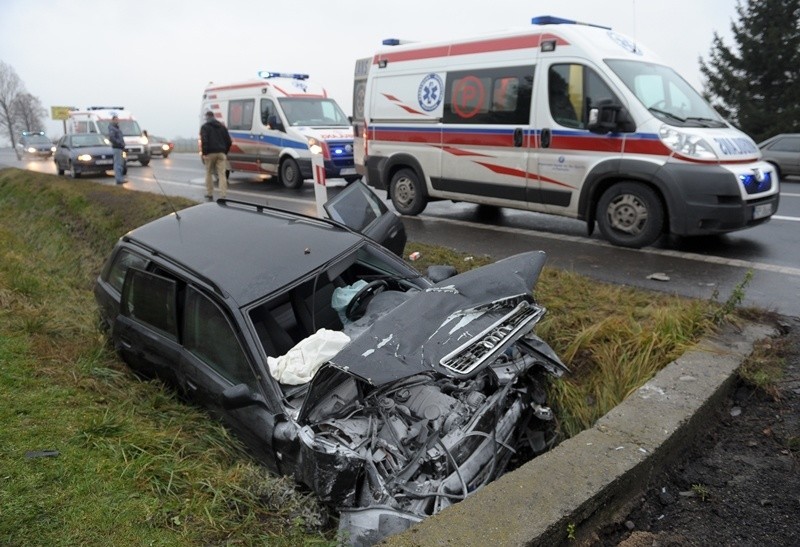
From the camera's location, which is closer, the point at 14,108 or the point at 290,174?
the point at 290,174

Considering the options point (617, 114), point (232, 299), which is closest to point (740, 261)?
point (617, 114)

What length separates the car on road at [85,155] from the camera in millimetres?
19531

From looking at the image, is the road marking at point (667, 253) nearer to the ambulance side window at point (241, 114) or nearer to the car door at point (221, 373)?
the car door at point (221, 373)

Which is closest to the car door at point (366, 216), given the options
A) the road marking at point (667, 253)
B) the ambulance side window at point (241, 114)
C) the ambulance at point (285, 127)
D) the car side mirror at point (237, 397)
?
the car side mirror at point (237, 397)

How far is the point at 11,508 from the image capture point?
9.49ft

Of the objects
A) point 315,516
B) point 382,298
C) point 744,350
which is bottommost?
point 315,516

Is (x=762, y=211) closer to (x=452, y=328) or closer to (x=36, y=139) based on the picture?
(x=452, y=328)

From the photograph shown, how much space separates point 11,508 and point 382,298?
2.34 m

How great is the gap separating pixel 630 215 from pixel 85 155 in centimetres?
1764

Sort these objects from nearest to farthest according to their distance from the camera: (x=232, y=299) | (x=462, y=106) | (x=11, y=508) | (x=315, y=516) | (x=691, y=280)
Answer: (x=11, y=508) → (x=315, y=516) → (x=232, y=299) → (x=691, y=280) → (x=462, y=106)

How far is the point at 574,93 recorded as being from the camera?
25.1 feet

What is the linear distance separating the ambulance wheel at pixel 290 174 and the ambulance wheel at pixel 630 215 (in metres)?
8.43

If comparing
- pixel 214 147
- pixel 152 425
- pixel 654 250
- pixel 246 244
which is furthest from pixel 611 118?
pixel 214 147

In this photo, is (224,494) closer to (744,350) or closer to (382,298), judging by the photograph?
(382,298)
